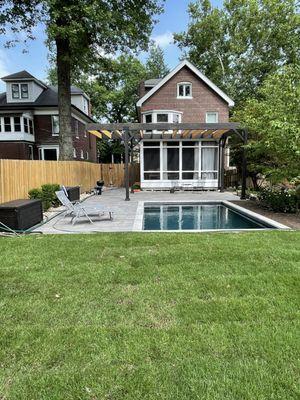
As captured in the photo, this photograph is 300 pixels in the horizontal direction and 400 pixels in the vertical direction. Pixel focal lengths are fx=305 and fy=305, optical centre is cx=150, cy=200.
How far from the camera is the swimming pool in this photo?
27.6 ft

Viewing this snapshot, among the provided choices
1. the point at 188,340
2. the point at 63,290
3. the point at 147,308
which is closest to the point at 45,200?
the point at 63,290

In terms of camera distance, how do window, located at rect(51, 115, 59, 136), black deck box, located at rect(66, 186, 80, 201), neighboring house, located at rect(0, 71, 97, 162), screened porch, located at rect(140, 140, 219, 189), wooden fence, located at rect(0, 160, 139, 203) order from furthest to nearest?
1. window, located at rect(51, 115, 59, 136)
2. neighboring house, located at rect(0, 71, 97, 162)
3. screened porch, located at rect(140, 140, 219, 189)
4. black deck box, located at rect(66, 186, 80, 201)
5. wooden fence, located at rect(0, 160, 139, 203)

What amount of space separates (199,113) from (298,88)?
42.6 ft

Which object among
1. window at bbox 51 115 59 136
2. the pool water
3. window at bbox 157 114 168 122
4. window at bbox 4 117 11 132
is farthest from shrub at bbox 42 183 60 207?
window at bbox 4 117 11 132

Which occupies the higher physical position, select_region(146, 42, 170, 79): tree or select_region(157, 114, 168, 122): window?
select_region(146, 42, 170, 79): tree

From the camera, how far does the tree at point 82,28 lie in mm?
14016

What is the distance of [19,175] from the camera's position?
10.4 metres

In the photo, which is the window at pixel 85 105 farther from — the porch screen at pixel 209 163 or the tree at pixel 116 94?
the porch screen at pixel 209 163

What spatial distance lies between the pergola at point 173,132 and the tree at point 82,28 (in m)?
2.76

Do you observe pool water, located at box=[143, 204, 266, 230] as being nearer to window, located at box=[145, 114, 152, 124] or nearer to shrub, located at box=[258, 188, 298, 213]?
shrub, located at box=[258, 188, 298, 213]

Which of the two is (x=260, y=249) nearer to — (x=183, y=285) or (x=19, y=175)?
(x=183, y=285)

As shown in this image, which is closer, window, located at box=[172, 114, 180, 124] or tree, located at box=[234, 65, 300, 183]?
tree, located at box=[234, 65, 300, 183]

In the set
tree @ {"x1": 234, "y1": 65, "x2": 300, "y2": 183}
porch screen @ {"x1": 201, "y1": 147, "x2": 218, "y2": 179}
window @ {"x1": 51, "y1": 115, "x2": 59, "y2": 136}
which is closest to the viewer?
tree @ {"x1": 234, "y1": 65, "x2": 300, "y2": 183}

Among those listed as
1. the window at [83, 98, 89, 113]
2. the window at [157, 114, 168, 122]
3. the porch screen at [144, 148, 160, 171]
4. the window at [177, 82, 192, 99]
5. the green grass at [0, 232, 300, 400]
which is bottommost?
the green grass at [0, 232, 300, 400]
